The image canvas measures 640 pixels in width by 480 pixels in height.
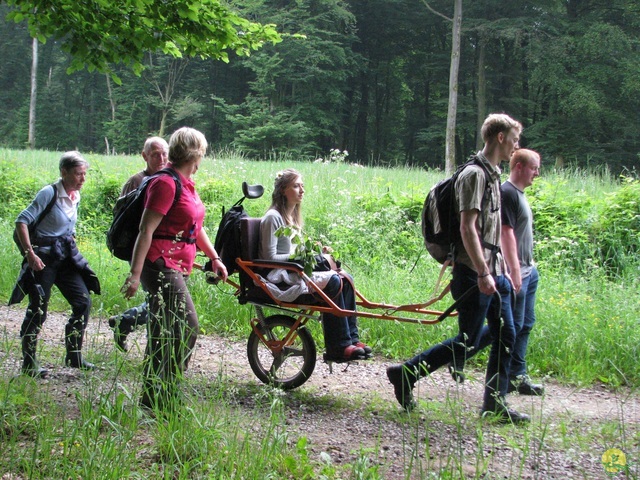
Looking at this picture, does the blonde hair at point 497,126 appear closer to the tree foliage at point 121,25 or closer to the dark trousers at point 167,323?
the dark trousers at point 167,323

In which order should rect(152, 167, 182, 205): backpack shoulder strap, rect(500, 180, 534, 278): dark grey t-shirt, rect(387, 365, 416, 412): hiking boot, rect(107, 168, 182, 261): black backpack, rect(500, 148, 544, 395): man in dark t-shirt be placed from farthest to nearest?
rect(500, 180, 534, 278): dark grey t-shirt
rect(500, 148, 544, 395): man in dark t-shirt
rect(387, 365, 416, 412): hiking boot
rect(107, 168, 182, 261): black backpack
rect(152, 167, 182, 205): backpack shoulder strap

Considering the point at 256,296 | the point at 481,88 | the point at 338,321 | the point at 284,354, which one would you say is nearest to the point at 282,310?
the point at 256,296

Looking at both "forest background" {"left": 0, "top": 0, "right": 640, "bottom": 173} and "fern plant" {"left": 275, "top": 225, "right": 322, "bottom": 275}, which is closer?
"fern plant" {"left": 275, "top": 225, "right": 322, "bottom": 275}

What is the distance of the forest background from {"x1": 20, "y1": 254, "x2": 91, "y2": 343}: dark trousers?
22.5m

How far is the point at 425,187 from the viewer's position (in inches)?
516

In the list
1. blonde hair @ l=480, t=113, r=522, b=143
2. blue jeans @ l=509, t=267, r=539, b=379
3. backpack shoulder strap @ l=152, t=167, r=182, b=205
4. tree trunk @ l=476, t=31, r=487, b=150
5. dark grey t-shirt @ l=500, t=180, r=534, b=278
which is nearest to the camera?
backpack shoulder strap @ l=152, t=167, r=182, b=205

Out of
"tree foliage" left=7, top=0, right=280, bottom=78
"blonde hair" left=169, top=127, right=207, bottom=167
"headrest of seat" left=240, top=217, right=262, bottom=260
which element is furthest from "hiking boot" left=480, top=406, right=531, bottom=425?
"tree foliage" left=7, top=0, right=280, bottom=78

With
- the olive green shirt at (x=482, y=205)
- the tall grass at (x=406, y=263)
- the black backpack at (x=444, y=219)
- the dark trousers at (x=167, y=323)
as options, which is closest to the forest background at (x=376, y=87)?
the tall grass at (x=406, y=263)

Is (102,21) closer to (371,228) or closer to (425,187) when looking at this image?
(371,228)

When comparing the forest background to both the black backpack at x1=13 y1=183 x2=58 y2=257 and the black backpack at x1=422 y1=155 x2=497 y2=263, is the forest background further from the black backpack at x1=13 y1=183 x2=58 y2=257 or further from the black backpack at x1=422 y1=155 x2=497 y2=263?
the black backpack at x1=422 y1=155 x2=497 y2=263

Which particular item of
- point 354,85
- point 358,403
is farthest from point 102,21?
point 354,85

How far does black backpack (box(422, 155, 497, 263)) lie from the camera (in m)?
4.39

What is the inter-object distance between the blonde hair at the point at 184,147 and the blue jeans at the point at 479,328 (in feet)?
6.51

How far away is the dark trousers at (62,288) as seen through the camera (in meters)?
5.18
